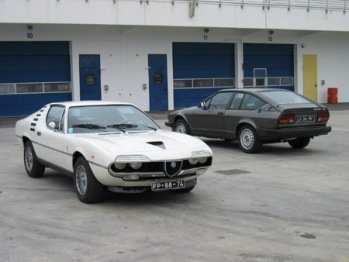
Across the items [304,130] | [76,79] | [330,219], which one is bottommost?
[330,219]

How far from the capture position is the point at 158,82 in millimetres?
25656

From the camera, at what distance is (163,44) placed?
84.1 feet

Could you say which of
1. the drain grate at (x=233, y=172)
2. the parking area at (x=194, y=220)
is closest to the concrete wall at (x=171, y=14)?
the parking area at (x=194, y=220)

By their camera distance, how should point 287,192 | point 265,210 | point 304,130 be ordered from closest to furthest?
point 265,210 < point 287,192 < point 304,130

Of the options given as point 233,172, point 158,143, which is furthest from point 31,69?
point 158,143

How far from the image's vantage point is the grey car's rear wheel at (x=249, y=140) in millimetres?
11492

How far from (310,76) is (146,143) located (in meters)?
25.3

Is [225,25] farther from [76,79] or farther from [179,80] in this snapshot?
[76,79]

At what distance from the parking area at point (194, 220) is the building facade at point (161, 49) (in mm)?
13763

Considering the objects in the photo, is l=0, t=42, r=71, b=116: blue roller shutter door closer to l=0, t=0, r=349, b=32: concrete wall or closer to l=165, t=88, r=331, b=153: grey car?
l=0, t=0, r=349, b=32: concrete wall

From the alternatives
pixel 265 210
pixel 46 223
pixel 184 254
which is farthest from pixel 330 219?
pixel 46 223

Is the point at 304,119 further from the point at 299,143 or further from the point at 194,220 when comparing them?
the point at 194,220

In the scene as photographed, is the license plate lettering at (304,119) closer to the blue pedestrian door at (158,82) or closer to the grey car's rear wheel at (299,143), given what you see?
the grey car's rear wheel at (299,143)

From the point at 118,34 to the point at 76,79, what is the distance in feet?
9.92
